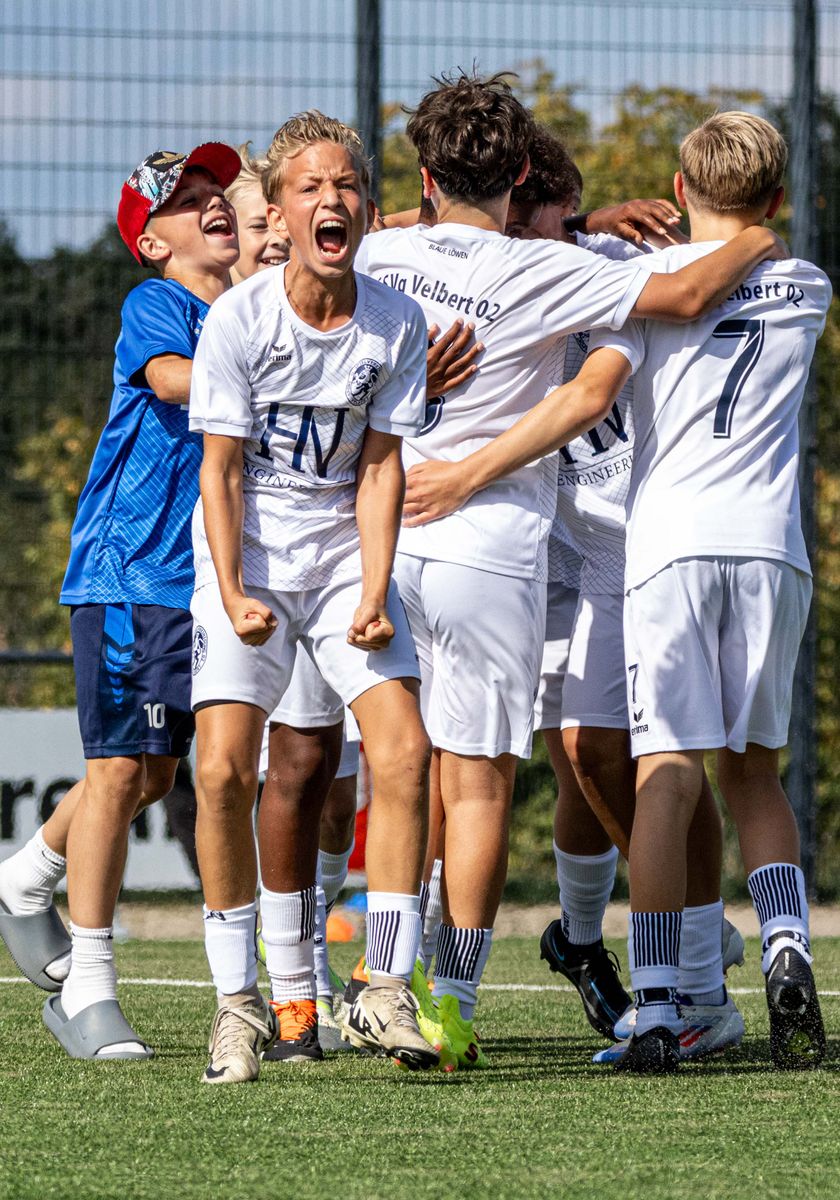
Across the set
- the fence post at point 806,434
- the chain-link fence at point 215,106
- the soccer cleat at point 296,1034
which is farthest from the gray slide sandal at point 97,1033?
the fence post at point 806,434

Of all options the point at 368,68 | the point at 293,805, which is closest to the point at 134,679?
the point at 293,805

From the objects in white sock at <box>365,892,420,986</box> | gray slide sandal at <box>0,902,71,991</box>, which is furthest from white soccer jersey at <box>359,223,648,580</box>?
gray slide sandal at <box>0,902,71,991</box>

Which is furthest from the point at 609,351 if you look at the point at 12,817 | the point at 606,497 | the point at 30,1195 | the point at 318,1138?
the point at 12,817

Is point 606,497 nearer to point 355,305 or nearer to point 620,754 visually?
point 620,754

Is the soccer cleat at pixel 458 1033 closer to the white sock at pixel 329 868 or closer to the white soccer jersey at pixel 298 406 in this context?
the white soccer jersey at pixel 298 406

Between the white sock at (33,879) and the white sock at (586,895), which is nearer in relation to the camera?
the white sock at (33,879)

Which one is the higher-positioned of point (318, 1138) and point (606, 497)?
point (606, 497)

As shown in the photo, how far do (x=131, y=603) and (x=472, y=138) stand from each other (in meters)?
1.21

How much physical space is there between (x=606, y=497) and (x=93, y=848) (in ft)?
4.96

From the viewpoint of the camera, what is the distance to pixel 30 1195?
226cm

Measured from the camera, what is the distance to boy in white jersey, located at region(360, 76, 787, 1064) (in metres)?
3.59

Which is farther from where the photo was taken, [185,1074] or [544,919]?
[544,919]

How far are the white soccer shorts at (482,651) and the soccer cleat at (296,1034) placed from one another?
64 cm

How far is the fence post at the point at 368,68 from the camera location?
323 inches
